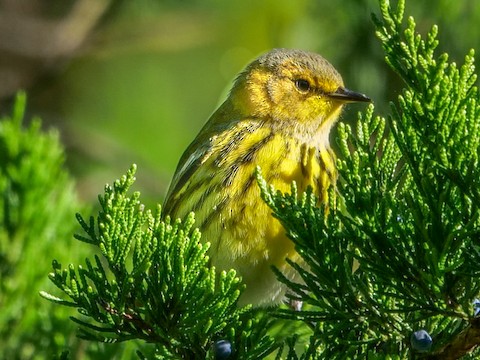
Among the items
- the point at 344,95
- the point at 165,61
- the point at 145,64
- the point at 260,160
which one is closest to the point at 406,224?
the point at 260,160

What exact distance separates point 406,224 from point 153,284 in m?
0.53

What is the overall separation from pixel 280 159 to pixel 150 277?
106 cm

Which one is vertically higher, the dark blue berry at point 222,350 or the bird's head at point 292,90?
the bird's head at point 292,90

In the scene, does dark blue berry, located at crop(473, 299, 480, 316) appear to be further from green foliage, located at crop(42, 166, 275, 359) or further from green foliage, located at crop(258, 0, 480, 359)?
green foliage, located at crop(42, 166, 275, 359)

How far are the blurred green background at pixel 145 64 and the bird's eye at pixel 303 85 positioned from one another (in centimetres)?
37

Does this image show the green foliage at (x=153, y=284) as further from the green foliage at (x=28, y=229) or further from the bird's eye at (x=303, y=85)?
the bird's eye at (x=303, y=85)

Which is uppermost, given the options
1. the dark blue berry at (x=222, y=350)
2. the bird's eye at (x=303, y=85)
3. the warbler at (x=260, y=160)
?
the bird's eye at (x=303, y=85)

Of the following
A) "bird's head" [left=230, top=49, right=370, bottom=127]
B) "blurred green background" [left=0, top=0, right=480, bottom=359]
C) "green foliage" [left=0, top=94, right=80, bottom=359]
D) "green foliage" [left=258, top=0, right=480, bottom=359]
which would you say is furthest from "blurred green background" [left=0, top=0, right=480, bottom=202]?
"green foliage" [left=258, top=0, right=480, bottom=359]

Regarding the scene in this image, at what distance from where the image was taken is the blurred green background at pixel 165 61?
3.70 metres

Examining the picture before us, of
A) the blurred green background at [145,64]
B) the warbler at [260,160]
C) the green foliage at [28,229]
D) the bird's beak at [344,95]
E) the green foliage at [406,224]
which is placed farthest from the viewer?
the blurred green background at [145,64]

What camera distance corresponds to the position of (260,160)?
8.86ft

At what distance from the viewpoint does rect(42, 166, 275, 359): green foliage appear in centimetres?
171

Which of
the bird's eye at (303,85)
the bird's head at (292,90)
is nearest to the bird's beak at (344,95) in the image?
the bird's head at (292,90)

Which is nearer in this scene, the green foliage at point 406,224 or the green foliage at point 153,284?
the green foliage at point 406,224
